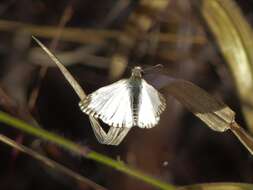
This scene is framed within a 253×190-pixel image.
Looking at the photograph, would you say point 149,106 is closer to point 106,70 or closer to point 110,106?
point 110,106

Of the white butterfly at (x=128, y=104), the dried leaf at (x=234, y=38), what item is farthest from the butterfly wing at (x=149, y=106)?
the dried leaf at (x=234, y=38)

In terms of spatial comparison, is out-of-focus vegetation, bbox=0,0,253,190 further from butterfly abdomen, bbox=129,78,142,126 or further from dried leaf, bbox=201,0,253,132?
butterfly abdomen, bbox=129,78,142,126

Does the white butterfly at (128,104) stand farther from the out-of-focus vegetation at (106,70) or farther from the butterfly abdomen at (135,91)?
the out-of-focus vegetation at (106,70)

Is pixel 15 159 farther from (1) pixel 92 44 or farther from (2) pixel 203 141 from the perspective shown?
(2) pixel 203 141

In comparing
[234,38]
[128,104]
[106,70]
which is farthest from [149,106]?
[106,70]

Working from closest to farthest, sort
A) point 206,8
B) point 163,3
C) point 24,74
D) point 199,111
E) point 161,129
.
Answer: point 199,111 < point 206,8 < point 161,129 < point 163,3 < point 24,74

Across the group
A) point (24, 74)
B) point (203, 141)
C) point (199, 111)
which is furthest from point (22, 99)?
point (199, 111)
